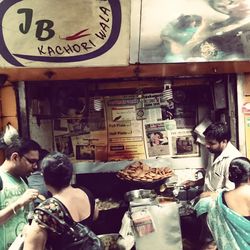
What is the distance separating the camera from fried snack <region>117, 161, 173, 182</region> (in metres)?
5.35

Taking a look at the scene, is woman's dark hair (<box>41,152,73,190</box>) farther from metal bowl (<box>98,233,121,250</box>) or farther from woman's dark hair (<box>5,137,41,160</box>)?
metal bowl (<box>98,233,121,250</box>)

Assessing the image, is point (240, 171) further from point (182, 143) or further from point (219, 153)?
point (182, 143)

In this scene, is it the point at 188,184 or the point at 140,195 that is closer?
the point at 140,195

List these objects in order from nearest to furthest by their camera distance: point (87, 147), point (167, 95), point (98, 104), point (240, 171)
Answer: point (240, 171), point (167, 95), point (98, 104), point (87, 147)

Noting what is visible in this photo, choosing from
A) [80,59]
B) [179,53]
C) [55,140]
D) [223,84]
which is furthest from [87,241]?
[223,84]

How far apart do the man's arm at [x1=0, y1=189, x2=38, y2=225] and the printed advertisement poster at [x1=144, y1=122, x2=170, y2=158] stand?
8.14 ft

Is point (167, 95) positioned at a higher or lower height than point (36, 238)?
higher

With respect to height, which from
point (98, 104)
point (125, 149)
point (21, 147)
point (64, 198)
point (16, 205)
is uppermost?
point (98, 104)

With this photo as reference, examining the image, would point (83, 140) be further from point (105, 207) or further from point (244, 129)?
point (244, 129)

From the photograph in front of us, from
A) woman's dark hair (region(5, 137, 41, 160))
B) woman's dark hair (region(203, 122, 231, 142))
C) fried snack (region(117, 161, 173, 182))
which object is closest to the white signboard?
woman's dark hair (region(5, 137, 41, 160))

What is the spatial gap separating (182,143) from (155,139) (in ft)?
1.24

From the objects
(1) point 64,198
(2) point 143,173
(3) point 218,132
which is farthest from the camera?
(2) point 143,173

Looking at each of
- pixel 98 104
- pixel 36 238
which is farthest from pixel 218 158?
pixel 36 238

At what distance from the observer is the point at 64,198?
3314 millimetres
